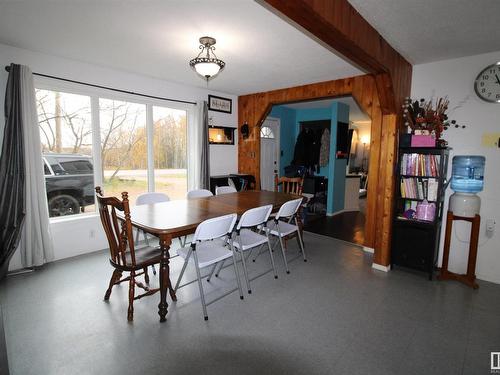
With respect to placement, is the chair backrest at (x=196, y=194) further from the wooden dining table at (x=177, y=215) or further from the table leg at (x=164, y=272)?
the table leg at (x=164, y=272)

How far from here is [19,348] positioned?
1.83 metres

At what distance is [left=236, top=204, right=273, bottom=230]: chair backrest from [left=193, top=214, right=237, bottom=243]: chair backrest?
0.16 metres

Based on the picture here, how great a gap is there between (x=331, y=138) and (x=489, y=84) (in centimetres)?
297

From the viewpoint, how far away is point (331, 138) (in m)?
5.64

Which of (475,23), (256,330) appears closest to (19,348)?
(256,330)

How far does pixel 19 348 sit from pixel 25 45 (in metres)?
2.88

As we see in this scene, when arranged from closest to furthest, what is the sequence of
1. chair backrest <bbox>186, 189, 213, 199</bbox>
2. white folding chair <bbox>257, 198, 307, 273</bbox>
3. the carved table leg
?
the carved table leg
white folding chair <bbox>257, 198, 307, 273</bbox>
chair backrest <bbox>186, 189, 213, 199</bbox>

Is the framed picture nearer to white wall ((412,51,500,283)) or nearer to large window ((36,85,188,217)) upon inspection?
large window ((36,85,188,217))

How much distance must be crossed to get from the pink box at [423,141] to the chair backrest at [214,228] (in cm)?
219

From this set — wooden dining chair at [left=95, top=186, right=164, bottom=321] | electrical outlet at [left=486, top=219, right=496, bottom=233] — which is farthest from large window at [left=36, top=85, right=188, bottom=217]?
electrical outlet at [left=486, top=219, right=496, bottom=233]

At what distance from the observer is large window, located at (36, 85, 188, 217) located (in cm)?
331

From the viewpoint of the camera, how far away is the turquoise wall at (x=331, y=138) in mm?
5613

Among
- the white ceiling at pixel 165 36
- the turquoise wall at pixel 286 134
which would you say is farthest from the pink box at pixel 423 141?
the turquoise wall at pixel 286 134

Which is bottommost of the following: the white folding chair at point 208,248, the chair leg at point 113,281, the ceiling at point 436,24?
the chair leg at point 113,281
